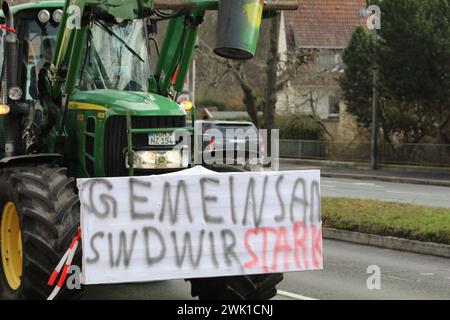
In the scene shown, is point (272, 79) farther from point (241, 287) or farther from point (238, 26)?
point (238, 26)

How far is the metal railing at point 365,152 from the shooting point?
37312 millimetres

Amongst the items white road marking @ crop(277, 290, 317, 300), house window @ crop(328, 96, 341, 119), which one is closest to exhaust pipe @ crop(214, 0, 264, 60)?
white road marking @ crop(277, 290, 317, 300)

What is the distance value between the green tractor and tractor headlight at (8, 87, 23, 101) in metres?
0.01

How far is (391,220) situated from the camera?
1520 centimetres

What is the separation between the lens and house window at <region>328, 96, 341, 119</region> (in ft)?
177

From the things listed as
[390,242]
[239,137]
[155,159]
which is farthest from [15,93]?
[239,137]

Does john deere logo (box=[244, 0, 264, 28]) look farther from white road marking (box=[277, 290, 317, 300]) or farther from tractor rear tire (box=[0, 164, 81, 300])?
white road marking (box=[277, 290, 317, 300])

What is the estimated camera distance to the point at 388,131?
3938 centimetres

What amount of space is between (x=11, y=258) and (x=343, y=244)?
7166 mm

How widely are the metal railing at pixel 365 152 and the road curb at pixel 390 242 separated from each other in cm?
2208

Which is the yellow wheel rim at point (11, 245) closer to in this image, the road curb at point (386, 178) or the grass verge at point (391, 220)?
the grass verge at point (391, 220)

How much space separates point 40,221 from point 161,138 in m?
1.51
